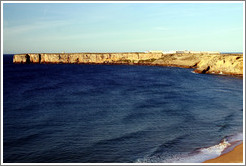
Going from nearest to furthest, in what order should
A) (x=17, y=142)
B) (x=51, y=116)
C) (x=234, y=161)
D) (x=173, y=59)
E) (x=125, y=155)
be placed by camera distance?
1. (x=234, y=161)
2. (x=125, y=155)
3. (x=17, y=142)
4. (x=51, y=116)
5. (x=173, y=59)

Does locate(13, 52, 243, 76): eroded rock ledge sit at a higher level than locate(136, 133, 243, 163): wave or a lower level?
higher

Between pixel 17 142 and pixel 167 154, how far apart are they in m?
11.2

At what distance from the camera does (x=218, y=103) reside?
3194 cm

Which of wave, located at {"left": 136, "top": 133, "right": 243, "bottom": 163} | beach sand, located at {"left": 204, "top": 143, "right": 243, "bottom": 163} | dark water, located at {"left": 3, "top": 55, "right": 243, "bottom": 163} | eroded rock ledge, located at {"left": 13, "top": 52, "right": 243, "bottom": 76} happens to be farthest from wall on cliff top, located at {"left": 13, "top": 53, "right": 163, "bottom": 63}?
beach sand, located at {"left": 204, "top": 143, "right": 243, "bottom": 163}

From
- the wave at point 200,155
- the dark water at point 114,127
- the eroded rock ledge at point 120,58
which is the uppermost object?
the eroded rock ledge at point 120,58

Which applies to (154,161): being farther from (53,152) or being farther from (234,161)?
(53,152)

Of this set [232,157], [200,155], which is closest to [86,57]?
[200,155]

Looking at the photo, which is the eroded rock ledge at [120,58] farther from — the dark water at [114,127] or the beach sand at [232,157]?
the beach sand at [232,157]

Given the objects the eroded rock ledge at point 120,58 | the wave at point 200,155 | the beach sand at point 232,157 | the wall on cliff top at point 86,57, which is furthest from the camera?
the wall on cliff top at point 86,57

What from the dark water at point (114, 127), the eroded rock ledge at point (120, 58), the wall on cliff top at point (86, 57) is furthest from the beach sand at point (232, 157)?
the wall on cliff top at point (86, 57)

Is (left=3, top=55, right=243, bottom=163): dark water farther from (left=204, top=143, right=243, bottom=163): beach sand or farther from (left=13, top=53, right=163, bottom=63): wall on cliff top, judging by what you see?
(left=13, top=53, right=163, bottom=63): wall on cliff top

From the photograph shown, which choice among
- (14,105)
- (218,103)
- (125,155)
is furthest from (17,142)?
(218,103)

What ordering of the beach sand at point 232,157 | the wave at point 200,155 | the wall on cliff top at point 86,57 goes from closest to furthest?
the beach sand at point 232,157 < the wave at point 200,155 < the wall on cliff top at point 86,57

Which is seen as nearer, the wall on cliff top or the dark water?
the dark water
